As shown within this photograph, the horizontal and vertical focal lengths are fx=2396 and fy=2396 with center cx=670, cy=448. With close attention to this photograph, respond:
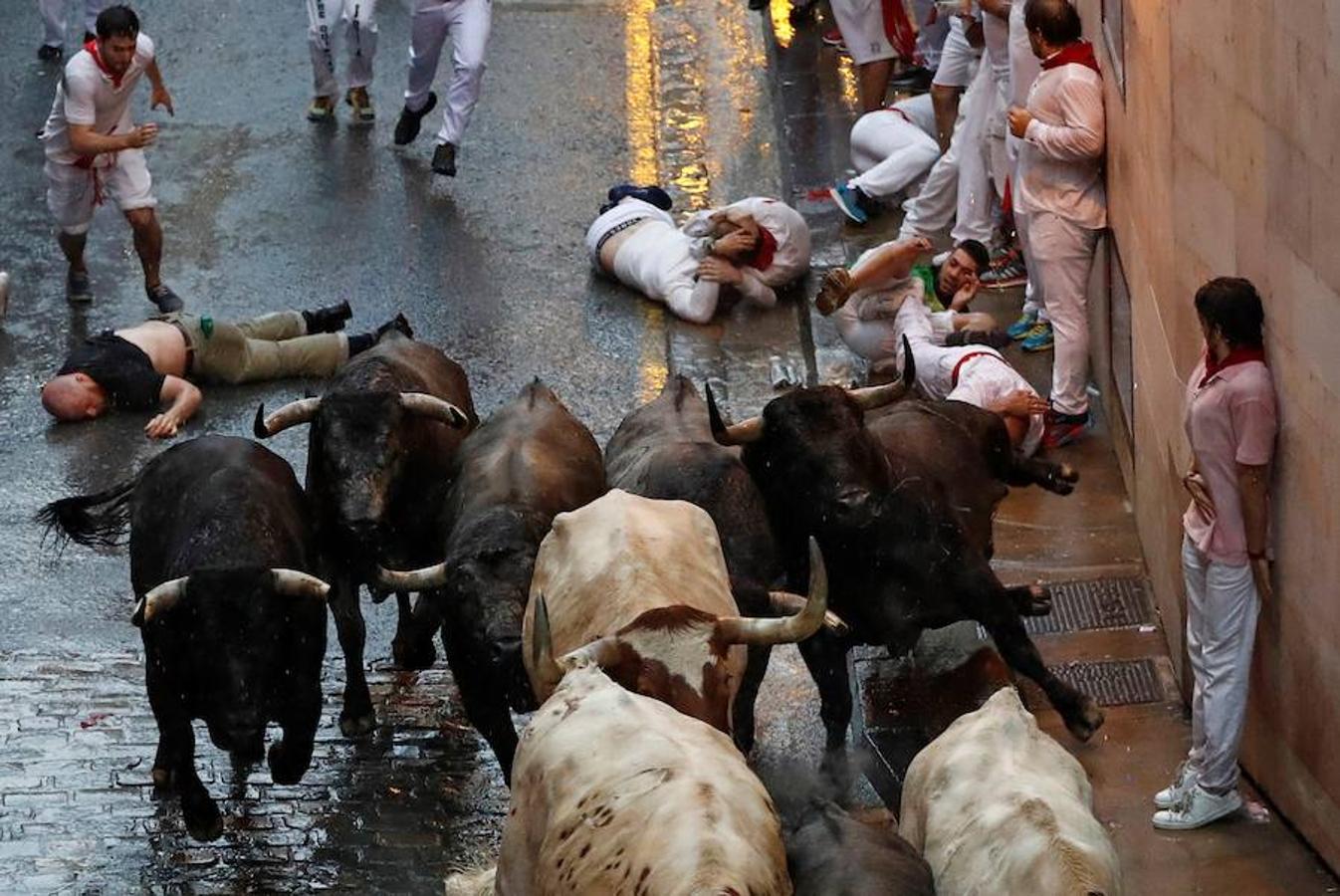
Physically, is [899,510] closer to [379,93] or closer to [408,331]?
[408,331]

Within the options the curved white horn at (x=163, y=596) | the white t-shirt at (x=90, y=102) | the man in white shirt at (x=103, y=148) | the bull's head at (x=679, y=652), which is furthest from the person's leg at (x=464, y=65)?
the bull's head at (x=679, y=652)

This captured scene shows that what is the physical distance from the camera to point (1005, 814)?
6996 millimetres

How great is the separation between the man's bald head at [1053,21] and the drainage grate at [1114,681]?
12.0 ft

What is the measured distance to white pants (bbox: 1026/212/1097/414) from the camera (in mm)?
12477

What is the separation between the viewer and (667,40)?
1966 cm

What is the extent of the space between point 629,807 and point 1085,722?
11.9 feet

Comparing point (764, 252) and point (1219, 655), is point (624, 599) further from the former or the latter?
point (764, 252)

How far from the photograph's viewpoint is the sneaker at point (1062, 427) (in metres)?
12.5

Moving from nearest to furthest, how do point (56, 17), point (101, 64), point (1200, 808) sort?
1. point (1200, 808)
2. point (101, 64)
3. point (56, 17)

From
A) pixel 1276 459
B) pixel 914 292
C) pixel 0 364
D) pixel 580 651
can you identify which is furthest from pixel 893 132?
pixel 580 651

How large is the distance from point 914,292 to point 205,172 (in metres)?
6.58

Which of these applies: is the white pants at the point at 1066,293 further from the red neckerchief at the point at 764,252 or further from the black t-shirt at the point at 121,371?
the black t-shirt at the point at 121,371

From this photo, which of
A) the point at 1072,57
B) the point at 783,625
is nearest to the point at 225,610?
the point at 783,625

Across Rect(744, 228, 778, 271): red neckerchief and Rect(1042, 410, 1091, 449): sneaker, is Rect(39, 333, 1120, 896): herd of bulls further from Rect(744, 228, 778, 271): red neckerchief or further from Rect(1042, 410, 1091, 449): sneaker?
Rect(744, 228, 778, 271): red neckerchief
